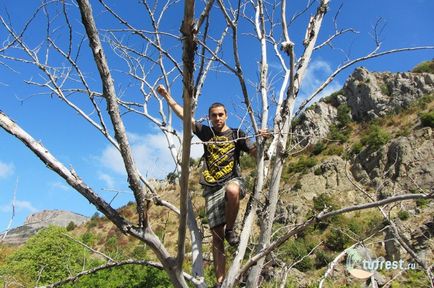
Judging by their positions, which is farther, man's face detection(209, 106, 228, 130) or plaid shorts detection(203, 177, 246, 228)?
man's face detection(209, 106, 228, 130)

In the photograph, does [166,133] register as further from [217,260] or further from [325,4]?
[325,4]

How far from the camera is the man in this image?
2979 millimetres

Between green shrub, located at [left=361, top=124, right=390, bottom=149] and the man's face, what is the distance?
110 feet

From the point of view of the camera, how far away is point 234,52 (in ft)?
9.55

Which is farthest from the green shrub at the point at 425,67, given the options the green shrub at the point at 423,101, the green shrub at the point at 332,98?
the green shrub at the point at 332,98

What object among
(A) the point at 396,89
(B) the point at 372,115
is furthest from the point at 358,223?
(A) the point at 396,89

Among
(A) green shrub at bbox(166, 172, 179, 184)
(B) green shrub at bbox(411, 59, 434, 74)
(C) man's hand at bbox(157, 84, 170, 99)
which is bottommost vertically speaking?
(A) green shrub at bbox(166, 172, 179, 184)

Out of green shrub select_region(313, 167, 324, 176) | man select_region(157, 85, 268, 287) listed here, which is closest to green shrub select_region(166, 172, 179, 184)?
man select_region(157, 85, 268, 287)

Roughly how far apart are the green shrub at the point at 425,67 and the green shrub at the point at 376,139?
1336 centimetres

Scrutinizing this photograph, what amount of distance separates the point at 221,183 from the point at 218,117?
25.1 inches

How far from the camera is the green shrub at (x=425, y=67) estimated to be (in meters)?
46.0

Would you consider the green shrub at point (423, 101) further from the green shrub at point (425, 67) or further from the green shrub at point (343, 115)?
the green shrub at point (425, 67)

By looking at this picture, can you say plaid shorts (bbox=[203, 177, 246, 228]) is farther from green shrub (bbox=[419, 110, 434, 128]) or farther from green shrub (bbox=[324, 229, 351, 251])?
green shrub (bbox=[419, 110, 434, 128])

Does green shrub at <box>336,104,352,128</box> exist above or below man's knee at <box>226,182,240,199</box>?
above
